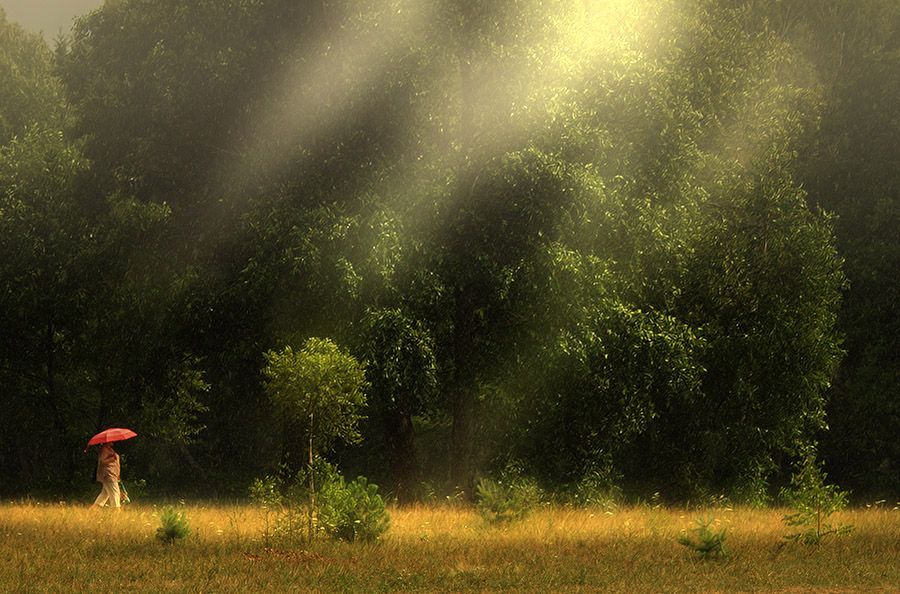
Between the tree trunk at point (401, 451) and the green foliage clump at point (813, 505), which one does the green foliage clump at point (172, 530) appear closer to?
the tree trunk at point (401, 451)

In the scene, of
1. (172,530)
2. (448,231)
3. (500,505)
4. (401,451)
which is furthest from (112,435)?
(500,505)

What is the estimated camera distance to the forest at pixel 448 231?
2020 cm

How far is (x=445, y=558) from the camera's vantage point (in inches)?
539

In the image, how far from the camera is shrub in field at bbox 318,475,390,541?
1443 cm

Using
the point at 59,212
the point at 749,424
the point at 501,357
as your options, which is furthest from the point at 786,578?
the point at 59,212

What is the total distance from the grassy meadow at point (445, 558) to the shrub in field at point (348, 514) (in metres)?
0.25

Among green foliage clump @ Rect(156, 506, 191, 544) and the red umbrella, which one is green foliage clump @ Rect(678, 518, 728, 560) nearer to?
green foliage clump @ Rect(156, 506, 191, 544)

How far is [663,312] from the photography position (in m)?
22.9

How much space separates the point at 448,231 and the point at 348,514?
323 inches

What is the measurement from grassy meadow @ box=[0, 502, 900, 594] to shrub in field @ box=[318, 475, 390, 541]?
249 mm

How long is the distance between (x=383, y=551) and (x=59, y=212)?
1375cm

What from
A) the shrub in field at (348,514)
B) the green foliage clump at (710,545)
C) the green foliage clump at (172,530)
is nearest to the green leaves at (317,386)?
the shrub in field at (348,514)

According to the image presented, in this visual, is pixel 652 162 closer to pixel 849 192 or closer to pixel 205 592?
pixel 849 192

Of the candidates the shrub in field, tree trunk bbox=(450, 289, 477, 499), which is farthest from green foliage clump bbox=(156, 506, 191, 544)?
tree trunk bbox=(450, 289, 477, 499)
